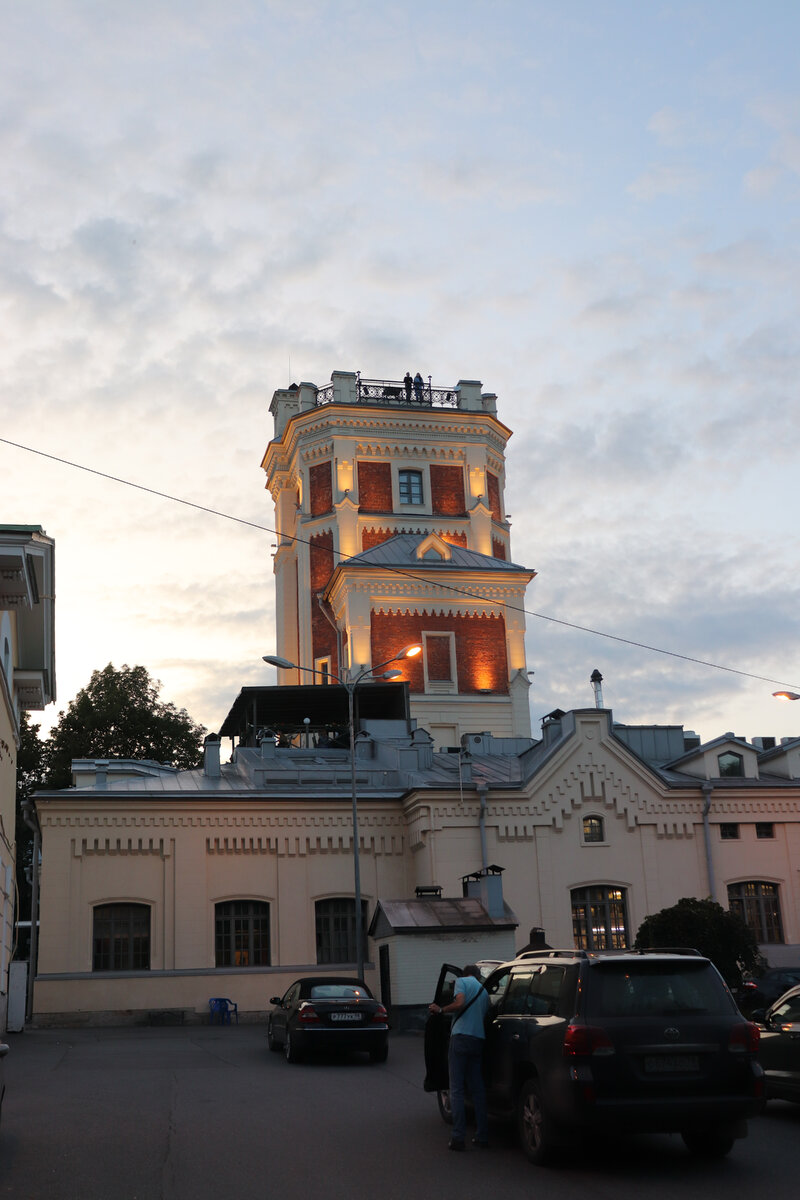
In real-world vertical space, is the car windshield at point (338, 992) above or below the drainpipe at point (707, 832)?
below

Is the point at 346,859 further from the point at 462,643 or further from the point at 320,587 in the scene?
the point at 320,587

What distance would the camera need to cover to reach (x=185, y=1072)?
17.2m

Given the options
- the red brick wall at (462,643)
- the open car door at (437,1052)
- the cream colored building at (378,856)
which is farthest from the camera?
the red brick wall at (462,643)

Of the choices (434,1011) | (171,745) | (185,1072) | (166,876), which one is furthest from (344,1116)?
(171,745)

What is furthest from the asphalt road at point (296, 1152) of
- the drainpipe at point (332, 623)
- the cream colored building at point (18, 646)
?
the drainpipe at point (332, 623)

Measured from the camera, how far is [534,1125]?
32.8 ft

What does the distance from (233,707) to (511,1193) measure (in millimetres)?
38902

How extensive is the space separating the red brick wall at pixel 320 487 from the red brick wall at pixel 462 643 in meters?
8.52

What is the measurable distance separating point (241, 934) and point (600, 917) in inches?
387

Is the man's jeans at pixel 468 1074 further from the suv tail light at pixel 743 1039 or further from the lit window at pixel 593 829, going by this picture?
the lit window at pixel 593 829

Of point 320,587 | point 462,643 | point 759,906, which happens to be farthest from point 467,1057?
point 320,587

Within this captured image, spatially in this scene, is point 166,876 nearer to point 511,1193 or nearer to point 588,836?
point 588,836

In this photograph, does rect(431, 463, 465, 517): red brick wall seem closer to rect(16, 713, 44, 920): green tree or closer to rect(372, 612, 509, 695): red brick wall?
rect(372, 612, 509, 695): red brick wall

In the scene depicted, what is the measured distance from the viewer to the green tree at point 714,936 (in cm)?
2370
